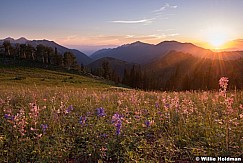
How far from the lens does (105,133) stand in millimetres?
4473

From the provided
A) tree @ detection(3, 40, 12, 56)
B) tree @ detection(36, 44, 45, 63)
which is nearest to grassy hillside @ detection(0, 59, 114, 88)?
tree @ detection(36, 44, 45, 63)

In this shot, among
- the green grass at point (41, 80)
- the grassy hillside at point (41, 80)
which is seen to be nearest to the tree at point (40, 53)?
the grassy hillside at point (41, 80)

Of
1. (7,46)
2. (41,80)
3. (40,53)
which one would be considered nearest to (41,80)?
(41,80)

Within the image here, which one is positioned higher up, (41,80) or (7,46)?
(7,46)

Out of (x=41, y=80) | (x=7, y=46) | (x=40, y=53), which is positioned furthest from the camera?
(x=40, y=53)

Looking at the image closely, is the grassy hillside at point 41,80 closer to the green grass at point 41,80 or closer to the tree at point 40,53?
the green grass at point 41,80

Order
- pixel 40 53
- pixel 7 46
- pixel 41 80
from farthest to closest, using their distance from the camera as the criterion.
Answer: pixel 40 53 → pixel 7 46 → pixel 41 80

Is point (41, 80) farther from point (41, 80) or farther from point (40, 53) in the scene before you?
point (40, 53)

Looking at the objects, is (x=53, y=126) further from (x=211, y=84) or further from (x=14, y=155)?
(x=211, y=84)

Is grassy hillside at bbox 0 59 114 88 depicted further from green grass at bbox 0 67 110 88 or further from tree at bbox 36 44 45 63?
tree at bbox 36 44 45 63

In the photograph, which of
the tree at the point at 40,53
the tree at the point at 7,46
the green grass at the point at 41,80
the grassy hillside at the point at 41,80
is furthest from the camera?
the tree at the point at 40,53

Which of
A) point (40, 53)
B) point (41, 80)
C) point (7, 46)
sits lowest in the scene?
point (41, 80)

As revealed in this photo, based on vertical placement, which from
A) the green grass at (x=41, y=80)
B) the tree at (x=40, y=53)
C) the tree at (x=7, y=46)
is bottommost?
the green grass at (x=41, y=80)

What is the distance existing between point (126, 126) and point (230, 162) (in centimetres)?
202
